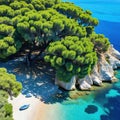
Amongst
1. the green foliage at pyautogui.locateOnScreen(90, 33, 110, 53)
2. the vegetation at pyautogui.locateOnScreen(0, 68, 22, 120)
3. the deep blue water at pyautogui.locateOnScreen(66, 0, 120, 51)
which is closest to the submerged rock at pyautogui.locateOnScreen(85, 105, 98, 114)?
the vegetation at pyautogui.locateOnScreen(0, 68, 22, 120)

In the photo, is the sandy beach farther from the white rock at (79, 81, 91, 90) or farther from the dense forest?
the white rock at (79, 81, 91, 90)

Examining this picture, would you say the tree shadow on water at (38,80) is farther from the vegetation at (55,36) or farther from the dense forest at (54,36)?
the vegetation at (55,36)

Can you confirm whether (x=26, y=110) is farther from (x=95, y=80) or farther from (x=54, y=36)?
(x=95, y=80)

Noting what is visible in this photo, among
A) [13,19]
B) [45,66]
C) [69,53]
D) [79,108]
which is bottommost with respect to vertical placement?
[79,108]

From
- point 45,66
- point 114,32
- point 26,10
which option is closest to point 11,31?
point 26,10

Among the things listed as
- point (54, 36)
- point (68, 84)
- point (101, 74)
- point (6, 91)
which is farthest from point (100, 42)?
point (6, 91)

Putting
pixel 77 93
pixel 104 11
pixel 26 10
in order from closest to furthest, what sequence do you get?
1. pixel 77 93
2. pixel 26 10
3. pixel 104 11

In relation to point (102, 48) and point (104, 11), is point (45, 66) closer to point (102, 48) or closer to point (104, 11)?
point (102, 48)
